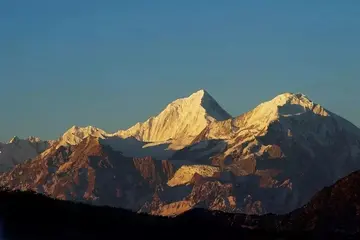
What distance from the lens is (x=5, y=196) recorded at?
4412 cm

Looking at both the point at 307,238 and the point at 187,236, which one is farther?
the point at 307,238

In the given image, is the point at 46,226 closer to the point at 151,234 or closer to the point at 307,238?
the point at 151,234

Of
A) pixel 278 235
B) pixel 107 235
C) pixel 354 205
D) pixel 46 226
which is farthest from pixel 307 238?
pixel 354 205

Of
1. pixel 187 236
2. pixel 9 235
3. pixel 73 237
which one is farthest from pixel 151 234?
pixel 9 235

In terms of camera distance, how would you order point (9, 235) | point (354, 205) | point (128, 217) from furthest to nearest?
1. point (354, 205)
2. point (128, 217)
3. point (9, 235)

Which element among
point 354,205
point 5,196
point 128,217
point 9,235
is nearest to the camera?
point 9,235

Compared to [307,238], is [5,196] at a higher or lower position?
higher

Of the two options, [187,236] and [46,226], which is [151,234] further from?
[46,226]

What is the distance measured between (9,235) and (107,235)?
5.92m

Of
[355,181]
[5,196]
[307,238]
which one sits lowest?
[307,238]

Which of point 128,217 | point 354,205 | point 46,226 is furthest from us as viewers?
point 354,205

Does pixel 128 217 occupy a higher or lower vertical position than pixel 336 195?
lower

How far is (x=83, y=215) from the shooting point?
45062 mm

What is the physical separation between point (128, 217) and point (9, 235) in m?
10.8
